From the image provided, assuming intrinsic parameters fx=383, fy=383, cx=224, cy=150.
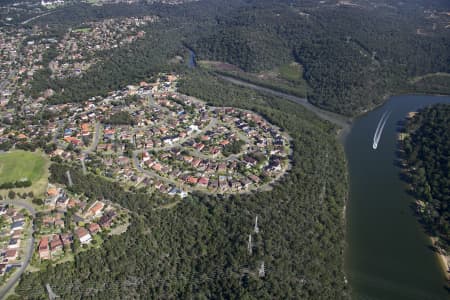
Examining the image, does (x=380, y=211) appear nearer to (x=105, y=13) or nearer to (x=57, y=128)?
(x=57, y=128)

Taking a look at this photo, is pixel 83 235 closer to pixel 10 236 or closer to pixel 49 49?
pixel 10 236

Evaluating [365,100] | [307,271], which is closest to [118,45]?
[365,100]

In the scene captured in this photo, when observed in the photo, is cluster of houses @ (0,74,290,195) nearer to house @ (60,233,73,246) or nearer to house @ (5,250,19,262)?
house @ (60,233,73,246)

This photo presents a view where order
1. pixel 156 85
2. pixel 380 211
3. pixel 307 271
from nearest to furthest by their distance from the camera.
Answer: pixel 307 271
pixel 380 211
pixel 156 85

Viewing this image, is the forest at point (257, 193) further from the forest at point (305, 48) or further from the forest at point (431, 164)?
the forest at point (431, 164)

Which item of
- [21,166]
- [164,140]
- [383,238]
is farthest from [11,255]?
[383,238]

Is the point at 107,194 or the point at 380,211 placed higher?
the point at 107,194
